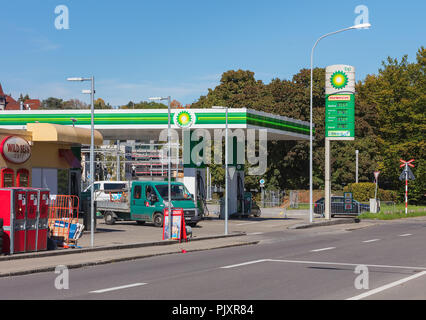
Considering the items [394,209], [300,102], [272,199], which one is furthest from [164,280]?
[300,102]

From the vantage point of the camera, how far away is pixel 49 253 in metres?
18.1

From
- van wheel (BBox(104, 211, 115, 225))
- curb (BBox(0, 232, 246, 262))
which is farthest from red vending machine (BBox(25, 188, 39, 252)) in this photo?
van wheel (BBox(104, 211, 115, 225))

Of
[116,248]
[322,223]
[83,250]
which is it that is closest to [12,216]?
[83,250]

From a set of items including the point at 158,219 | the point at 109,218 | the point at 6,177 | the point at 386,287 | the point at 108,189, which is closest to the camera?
the point at 386,287

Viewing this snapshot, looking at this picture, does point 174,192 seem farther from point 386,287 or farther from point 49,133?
point 386,287

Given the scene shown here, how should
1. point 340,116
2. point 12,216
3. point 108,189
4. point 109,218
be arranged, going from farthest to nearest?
point 108,189, point 340,116, point 109,218, point 12,216

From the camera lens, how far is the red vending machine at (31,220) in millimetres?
18109

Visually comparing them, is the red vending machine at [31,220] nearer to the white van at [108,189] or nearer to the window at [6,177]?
the window at [6,177]

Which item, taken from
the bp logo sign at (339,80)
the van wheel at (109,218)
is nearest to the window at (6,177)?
the van wheel at (109,218)

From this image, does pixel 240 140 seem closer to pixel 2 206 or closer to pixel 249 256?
pixel 249 256

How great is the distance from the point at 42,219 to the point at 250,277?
7.59 meters

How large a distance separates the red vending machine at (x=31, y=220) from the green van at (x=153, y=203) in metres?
12.6

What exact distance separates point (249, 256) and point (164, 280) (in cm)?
609

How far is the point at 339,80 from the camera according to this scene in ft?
127
